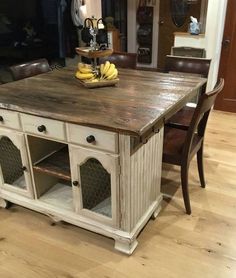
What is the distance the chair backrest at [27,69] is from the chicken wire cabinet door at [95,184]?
1.36 meters

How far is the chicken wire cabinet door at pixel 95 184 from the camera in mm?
1679

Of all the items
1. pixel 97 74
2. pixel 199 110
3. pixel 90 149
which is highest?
pixel 97 74

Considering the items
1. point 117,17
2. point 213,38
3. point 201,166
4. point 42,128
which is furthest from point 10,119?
point 117,17

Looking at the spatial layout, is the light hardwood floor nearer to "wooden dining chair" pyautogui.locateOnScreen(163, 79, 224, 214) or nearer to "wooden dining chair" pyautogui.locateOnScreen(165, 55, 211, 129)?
"wooden dining chair" pyautogui.locateOnScreen(163, 79, 224, 214)

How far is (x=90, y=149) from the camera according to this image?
1689mm

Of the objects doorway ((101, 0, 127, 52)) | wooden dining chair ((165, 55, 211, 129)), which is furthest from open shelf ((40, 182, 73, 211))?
doorway ((101, 0, 127, 52))

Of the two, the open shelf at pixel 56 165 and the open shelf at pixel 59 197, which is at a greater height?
the open shelf at pixel 56 165

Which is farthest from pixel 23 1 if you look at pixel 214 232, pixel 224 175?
pixel 214 232

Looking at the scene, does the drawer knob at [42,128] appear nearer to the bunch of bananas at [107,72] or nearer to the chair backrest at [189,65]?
the bunch of bananas at [107,72]

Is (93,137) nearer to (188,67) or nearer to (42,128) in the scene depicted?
(42,128)

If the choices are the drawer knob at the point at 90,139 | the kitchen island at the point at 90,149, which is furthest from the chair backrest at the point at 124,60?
the drawer knob at the point at 90,139

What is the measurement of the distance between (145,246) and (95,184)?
52 centimetres

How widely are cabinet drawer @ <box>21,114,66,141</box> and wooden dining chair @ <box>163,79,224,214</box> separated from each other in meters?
0.80

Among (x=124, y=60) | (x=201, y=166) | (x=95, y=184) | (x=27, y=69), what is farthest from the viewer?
(x=124, y=60)
